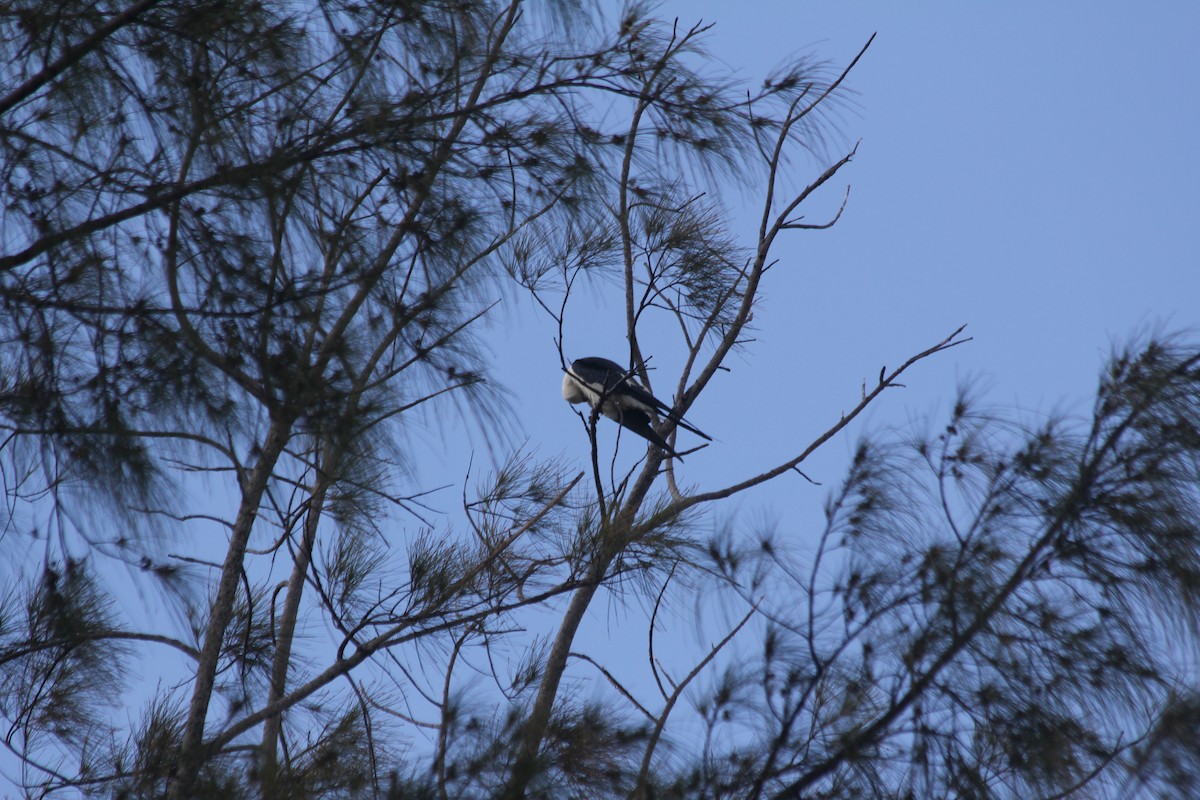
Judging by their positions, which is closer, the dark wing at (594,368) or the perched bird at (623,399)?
the perched bird at (623,399)

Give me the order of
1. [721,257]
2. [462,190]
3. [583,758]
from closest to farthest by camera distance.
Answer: [462,190] < [583,758] < [721,257]

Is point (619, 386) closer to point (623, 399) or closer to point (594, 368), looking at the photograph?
point (623, 399)

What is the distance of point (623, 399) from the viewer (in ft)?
14.2

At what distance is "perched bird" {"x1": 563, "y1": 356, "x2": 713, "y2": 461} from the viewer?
369 cm

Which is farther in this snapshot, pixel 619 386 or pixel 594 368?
pixel 594 368

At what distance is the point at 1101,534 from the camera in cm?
193

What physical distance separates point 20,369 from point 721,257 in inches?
87.0

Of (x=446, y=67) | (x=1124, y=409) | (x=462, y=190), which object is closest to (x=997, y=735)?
(x=1124, y=409)

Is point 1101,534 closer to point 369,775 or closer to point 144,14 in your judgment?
point 369,775

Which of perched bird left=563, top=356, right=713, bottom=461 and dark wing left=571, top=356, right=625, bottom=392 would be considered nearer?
perched bird left=563, top=356, right=713, bottom=461

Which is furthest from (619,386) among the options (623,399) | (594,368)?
(594,368)

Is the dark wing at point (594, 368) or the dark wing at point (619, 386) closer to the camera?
the dark wing at point (619, 386)

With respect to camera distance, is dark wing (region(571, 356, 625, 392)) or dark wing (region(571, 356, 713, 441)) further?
dark wing (region(571, 356, 625, 392))

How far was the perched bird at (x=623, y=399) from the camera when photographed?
12.1 feet
